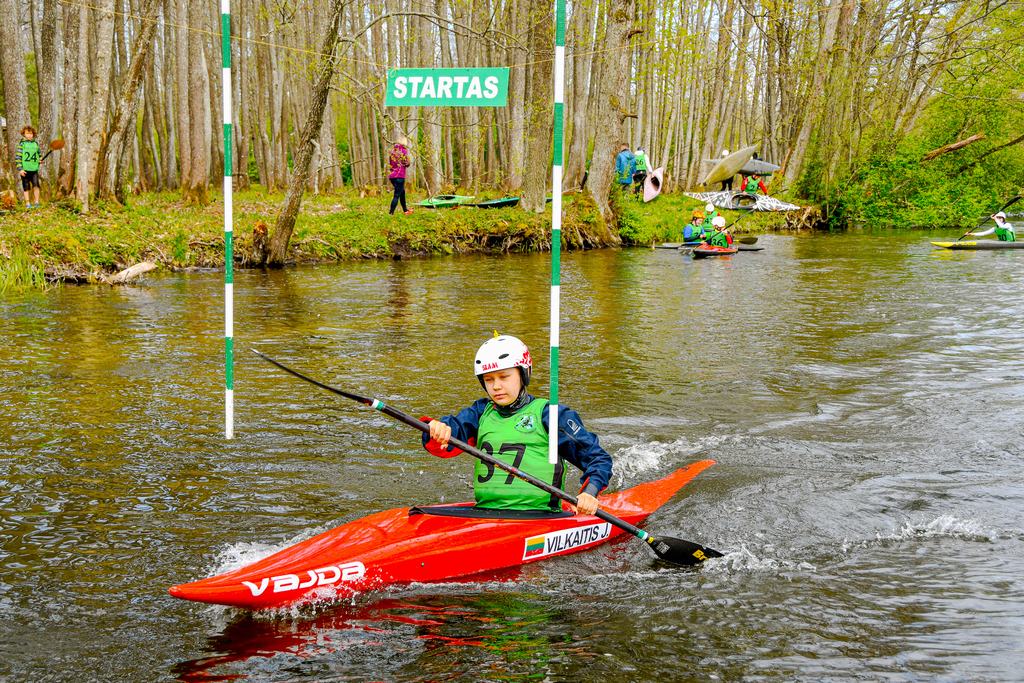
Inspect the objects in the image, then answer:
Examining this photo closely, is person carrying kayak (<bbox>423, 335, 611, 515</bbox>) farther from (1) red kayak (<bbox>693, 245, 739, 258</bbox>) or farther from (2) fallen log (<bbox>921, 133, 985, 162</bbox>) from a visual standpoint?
(2) fallen log (<bbox>921, 133, 985, 162</bbox>)

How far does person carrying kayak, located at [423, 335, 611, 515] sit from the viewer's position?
4.72 metres

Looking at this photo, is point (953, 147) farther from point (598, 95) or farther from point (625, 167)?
point (625, 167)

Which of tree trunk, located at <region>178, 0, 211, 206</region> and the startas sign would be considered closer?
the startas sign

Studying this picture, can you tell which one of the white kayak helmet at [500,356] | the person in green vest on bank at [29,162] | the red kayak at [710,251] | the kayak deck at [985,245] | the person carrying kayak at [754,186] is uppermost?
the person carrying kayak at [754,186]

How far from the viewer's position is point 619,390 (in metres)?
8.20

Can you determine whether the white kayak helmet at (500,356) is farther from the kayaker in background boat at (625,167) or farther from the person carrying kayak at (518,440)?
the kayaker in background boat at (625,167)

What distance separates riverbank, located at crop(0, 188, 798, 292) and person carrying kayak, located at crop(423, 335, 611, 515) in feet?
33.2

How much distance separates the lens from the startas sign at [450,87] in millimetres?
7953

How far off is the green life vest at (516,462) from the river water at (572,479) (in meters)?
0.38

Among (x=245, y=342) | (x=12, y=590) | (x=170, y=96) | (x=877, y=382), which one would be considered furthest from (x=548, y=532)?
(x=170, y=96)

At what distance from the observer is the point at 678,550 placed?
466 cm

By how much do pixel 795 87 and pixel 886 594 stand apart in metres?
29.1

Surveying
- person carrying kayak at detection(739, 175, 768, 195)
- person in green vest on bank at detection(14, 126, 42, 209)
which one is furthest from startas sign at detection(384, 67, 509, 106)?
→ person carrying kayak at detection(739, 175, 768, 195)

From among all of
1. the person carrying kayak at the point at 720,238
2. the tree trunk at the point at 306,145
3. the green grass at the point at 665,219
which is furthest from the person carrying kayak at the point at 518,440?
the green grass at the point at 665,219
